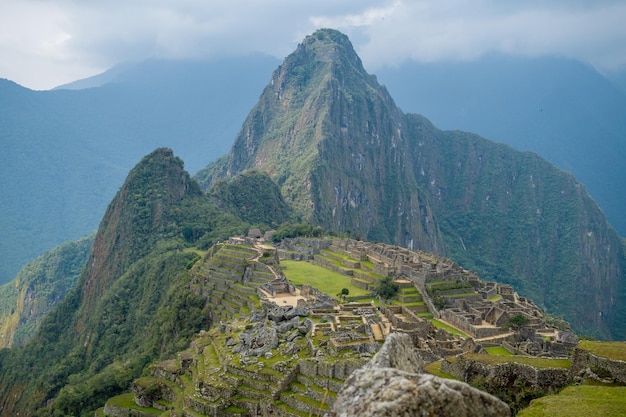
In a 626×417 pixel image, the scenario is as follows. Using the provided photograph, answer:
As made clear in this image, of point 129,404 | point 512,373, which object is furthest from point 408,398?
point 129,404

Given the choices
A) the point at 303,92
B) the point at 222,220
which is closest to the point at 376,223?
the point at 303,92

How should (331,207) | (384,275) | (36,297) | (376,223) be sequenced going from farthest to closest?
(376,223)
(331,207)
(36,297)
(384,275)

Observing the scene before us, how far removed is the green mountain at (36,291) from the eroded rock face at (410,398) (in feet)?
365

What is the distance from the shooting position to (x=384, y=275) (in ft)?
181

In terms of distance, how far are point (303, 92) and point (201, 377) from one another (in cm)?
17043

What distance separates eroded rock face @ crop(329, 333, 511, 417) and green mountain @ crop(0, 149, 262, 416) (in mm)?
38391

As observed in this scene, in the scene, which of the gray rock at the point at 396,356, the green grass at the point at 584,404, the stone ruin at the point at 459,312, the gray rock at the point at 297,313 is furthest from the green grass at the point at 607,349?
the gray rock at the point at 297,313

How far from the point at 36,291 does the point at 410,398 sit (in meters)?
128

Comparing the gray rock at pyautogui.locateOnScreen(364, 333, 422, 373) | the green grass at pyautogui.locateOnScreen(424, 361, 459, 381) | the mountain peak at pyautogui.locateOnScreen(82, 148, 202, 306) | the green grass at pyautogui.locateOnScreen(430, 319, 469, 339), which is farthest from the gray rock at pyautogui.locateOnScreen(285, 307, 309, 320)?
the mountain peak at pyautogui.locateOnScreen(82, 148, 202, 306)

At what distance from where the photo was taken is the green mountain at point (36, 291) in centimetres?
11088

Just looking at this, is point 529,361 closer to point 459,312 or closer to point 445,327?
point 445,327

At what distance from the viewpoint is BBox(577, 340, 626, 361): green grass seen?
43.2 feet

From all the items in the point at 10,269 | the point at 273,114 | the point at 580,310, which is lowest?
the point at 10,269

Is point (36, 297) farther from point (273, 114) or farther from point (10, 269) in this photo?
point (273, 114)
